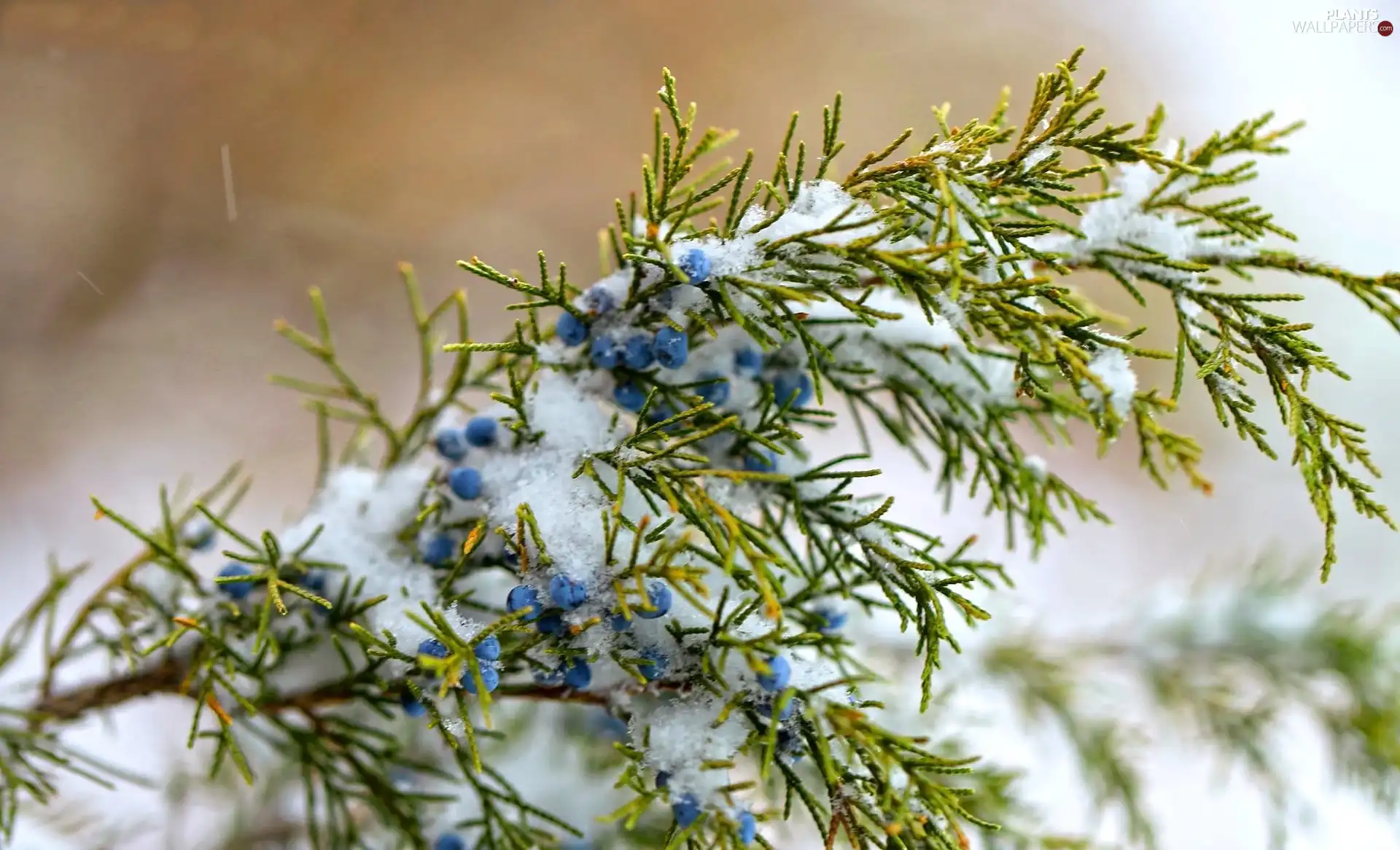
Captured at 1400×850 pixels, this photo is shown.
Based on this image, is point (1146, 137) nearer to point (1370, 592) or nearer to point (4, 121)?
point (4, 121)

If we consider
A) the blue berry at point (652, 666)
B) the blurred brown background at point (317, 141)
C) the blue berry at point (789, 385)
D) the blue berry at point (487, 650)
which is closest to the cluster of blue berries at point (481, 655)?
the blue berry at point (487, 650)

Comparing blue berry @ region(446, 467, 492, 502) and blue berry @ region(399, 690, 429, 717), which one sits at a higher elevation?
blue berry @ region(446, 467, 492, 502)

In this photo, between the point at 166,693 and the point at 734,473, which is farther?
the point at 166,693

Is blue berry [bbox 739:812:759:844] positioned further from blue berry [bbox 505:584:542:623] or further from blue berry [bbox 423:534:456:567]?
blue berry [bbox 423:534:456:567]

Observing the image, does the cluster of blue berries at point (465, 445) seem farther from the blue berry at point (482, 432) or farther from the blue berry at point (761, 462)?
the blue berry at point (761, 462)

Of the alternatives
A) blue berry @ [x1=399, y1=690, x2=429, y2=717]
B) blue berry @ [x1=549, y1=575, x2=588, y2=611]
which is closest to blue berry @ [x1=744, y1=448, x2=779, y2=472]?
blue berry @ [x1=549, y1=575, x2=588, y2=611]

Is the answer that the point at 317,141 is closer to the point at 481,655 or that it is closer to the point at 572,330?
the point at 572,330

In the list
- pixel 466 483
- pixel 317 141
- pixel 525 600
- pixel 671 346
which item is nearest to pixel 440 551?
pixel 466 483
